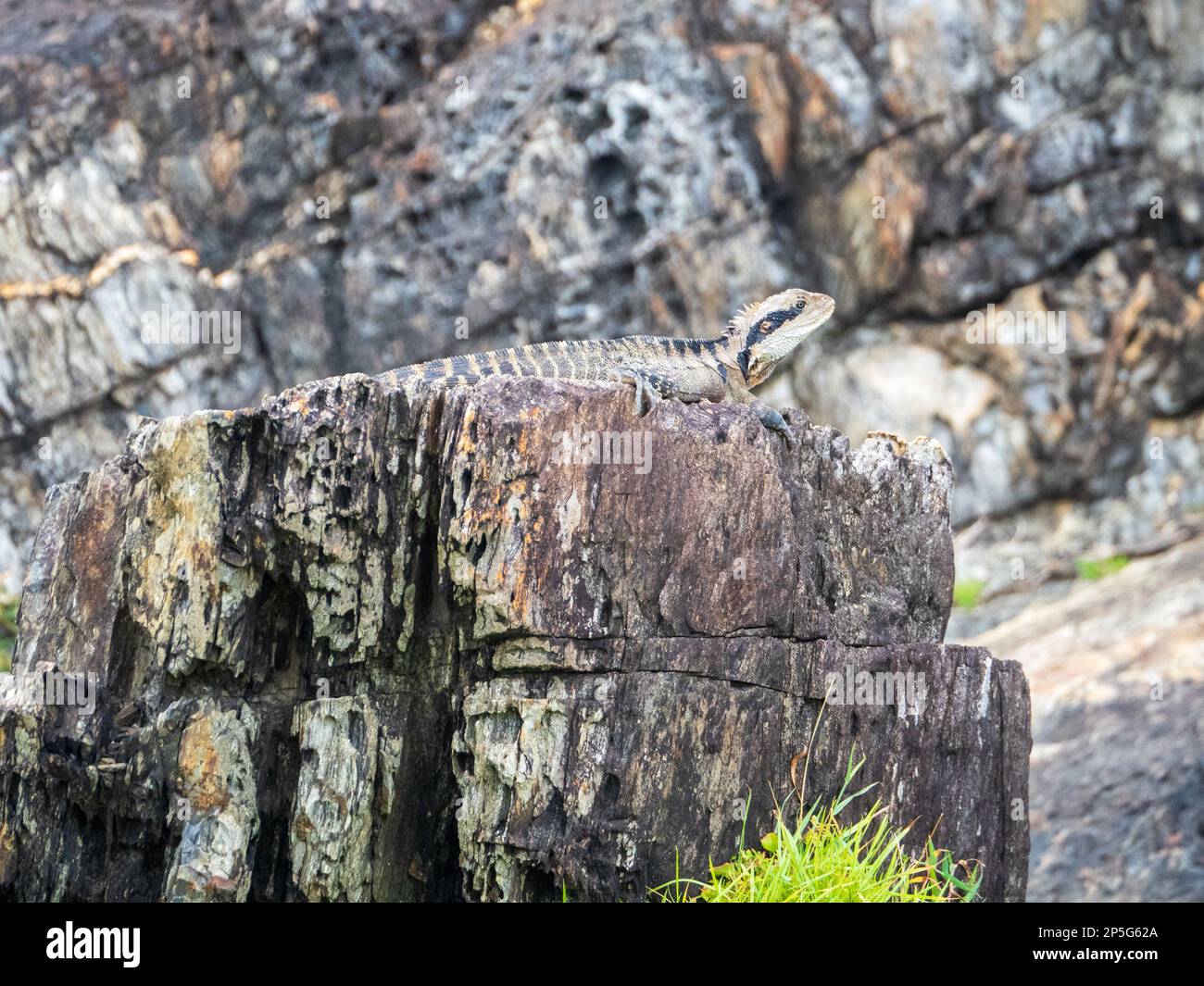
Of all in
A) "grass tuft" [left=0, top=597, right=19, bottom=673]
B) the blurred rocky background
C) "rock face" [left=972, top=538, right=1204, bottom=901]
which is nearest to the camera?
"rock face" [left=972, top=538, right=1204, bottom=901]

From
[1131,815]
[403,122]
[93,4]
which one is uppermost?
[93,4]

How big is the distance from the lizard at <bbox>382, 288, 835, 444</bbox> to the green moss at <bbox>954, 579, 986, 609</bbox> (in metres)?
9.71

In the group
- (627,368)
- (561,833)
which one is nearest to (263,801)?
(561,833)

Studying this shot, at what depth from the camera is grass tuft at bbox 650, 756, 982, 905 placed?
710cm

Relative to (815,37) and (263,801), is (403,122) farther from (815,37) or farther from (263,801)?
(263,801)

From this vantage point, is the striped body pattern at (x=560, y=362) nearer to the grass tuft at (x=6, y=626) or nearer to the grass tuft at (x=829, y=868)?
the grass tuft at (x=829, y=868)

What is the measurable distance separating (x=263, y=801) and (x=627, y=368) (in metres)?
3.73

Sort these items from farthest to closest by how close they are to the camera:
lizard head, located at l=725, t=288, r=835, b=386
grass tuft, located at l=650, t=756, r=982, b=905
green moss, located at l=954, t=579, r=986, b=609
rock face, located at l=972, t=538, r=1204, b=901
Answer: green moss, located at l=954, t=579, r=986, b=609 → rock face, located at l=972, t=538, r=1204, b=901 → lizard head, located at l=725, t=288, r=835, b=386 → grass tuft, located at l=650, t=756, r=982, b=905

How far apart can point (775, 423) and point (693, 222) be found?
39.9ft

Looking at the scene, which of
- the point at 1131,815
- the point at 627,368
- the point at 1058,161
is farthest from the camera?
the point at 1058,161

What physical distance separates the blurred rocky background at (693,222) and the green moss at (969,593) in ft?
0.18

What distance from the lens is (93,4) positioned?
21.5m

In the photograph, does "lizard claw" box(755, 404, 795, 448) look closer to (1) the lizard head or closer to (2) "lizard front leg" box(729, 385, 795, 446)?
(2) "lizard front leg" box(729, 385, 795, 446)

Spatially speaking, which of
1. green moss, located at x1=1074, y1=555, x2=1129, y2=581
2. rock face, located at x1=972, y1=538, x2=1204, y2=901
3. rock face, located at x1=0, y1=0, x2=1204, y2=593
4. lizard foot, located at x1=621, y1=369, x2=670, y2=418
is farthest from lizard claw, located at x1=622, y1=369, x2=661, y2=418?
green moss, located at x1=1074, y1=555, x2=1129, y2=581
